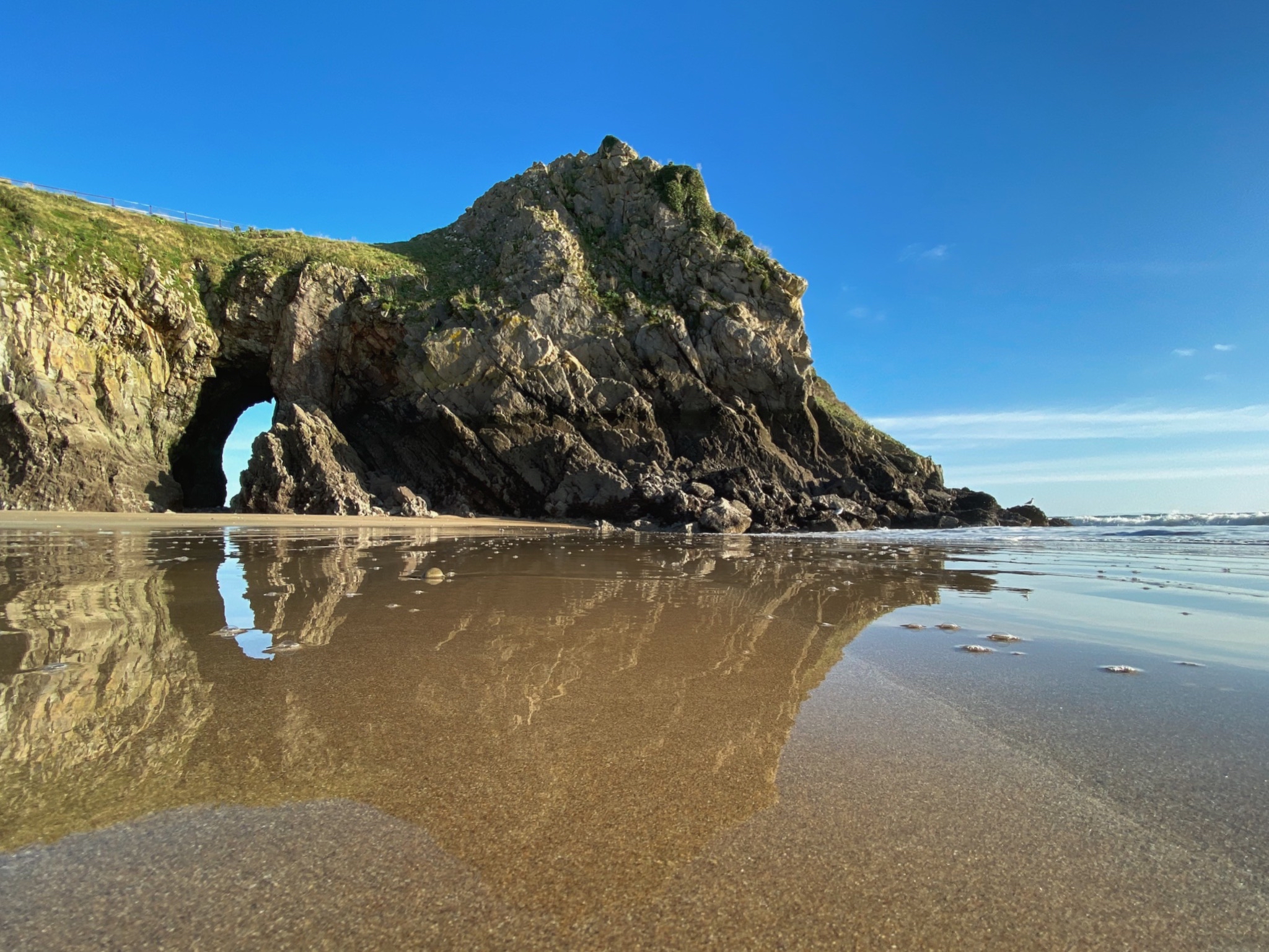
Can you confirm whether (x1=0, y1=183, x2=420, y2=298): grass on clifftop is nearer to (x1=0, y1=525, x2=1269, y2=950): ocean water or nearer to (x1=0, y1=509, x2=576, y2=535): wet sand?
(x1=0, y1=509, x2=576, y2=535): wet sand

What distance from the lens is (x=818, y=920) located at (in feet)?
3.52

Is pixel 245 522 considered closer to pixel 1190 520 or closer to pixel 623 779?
pixel 623 779

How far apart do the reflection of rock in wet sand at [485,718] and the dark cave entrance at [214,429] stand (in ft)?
70.4

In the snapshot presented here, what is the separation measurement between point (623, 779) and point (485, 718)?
639mm

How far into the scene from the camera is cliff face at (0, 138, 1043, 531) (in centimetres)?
1800

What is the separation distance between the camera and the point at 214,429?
2505 cm

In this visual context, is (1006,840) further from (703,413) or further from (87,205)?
(87,205)

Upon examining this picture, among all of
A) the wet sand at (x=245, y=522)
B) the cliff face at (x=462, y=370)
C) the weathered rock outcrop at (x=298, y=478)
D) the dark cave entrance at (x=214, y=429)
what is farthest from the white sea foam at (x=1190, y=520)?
the dark cave entrance at (x=214, y=429)

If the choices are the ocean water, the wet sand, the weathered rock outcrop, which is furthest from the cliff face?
the ocean water

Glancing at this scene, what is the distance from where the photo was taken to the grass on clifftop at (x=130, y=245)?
17.9 meters

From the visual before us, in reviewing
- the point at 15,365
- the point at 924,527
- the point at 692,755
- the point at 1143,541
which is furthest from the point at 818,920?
the point at 924,527

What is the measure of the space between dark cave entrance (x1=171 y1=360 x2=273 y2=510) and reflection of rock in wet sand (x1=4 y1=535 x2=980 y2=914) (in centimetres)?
2145

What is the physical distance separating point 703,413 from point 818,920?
79.3ft

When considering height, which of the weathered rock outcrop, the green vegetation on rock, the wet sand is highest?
the green vegetation on rock
